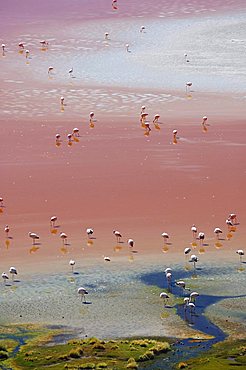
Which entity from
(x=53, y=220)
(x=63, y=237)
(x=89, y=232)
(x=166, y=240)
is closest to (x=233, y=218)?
(x=166, y=240)

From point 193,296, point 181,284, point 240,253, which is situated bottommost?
point 193,296

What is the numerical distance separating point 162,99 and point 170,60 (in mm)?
5202

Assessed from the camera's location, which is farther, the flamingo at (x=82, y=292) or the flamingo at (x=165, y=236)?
the flamingo at (x=165, y=236)

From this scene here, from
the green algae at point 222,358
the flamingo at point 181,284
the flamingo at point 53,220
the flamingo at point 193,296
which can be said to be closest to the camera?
the green algae at point 222,358

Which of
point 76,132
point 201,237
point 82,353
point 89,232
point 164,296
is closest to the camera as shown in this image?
point 82,353

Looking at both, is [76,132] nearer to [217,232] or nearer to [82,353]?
[217,232]

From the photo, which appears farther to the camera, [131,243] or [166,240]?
[166,240]

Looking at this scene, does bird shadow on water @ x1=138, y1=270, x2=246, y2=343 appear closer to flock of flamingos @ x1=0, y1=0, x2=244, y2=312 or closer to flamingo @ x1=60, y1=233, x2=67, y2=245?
flock of flamingos @ x1=0, y1=0, x2=244, y2=312

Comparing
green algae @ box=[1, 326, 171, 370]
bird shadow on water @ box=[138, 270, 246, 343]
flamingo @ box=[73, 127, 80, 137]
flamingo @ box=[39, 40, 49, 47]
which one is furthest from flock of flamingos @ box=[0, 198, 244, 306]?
flamingo @ box=[39, 40, 49, 47]

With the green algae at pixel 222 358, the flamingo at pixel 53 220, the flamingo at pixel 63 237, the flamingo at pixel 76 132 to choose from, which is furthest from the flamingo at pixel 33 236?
the flamingo at pixel 76 132

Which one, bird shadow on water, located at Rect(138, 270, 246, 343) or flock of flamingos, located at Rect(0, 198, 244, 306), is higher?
flock of flamingos, located at Rect(0, 198, 244, 306)

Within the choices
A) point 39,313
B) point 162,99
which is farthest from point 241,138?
point 39,313

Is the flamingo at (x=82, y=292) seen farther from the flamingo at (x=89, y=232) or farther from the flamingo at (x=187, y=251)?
the flamingo at (x=89, y=232)

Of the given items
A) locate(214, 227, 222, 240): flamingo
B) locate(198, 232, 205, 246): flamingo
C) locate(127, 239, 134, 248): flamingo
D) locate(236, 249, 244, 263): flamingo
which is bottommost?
locate(236, 249, 244, 263): flamingo
